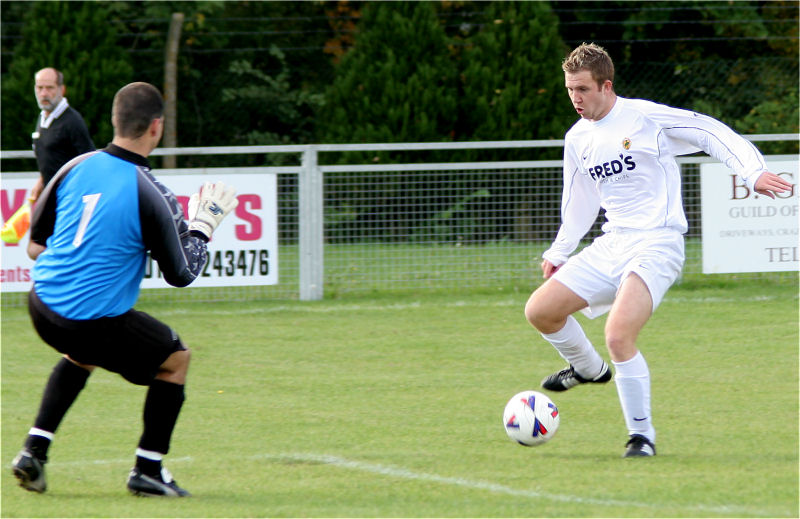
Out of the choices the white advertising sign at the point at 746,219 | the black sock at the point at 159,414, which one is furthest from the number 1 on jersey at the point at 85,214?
the white advertising sign at the point at 746,219

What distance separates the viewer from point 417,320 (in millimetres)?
11180

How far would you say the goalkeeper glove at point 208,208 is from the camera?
5273 millimetres

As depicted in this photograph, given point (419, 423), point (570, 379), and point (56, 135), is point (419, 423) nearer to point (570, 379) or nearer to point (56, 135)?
point (570, 379)

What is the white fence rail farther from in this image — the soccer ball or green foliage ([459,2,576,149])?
the soccer ball

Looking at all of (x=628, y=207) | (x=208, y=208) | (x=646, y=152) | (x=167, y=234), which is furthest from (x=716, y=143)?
(x=167, y=234)

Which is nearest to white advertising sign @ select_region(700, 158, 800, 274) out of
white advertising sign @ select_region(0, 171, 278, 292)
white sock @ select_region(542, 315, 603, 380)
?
white advertising sign @ select_region(0, 171, 278, 292)

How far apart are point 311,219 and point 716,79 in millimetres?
12740

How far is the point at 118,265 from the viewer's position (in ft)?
16.7

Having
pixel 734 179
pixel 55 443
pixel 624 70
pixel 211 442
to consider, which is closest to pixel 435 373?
pixel 211 442

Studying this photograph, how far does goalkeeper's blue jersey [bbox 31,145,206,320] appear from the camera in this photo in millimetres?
5008

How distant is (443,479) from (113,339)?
5.64 ft

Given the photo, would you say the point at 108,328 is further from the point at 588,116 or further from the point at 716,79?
the point at 716,79

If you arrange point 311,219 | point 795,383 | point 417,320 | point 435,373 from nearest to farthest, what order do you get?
point 795,383, point 435,373, point 417,320, point 311,219

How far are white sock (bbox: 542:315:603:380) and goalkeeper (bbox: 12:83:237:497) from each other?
7.48 feet
